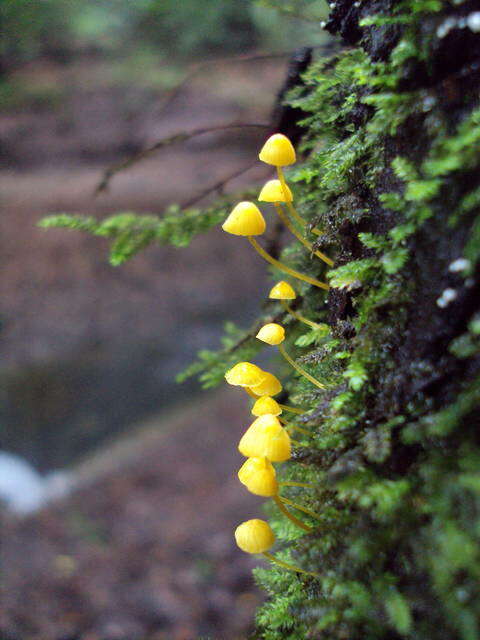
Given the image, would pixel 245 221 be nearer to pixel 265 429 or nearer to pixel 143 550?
pixel 265 429

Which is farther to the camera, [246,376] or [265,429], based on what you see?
[246,376]

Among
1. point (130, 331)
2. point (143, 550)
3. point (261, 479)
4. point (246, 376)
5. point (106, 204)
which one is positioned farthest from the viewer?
point (106, 204)

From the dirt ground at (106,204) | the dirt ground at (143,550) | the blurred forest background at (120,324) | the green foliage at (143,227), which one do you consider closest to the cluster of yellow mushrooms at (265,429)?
the green foliage at (143,227)

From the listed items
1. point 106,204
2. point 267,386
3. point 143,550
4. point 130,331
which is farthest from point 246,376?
point 106,204

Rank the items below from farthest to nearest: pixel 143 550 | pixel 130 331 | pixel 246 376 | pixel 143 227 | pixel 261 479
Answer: pixel 130 331, pixel 143 550, pixel 143 227, pixel 246 376, pixel 261 479

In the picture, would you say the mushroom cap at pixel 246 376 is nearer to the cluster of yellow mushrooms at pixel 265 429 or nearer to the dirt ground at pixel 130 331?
the cluster of yellow mushrooms at pixel 265 429


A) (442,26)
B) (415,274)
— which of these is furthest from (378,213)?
(442,26)

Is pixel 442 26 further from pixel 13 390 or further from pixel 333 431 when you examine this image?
pixel 13 390
